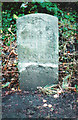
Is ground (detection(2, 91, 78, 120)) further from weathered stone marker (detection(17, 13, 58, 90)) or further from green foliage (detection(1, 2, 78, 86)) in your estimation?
green foliage (detection(1, 2, 78, 86))

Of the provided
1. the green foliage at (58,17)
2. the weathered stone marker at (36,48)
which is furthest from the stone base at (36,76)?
the green foliage at (58,17)

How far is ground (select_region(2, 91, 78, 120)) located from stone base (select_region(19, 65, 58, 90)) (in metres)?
0.16

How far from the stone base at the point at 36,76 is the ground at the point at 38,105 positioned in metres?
0.16

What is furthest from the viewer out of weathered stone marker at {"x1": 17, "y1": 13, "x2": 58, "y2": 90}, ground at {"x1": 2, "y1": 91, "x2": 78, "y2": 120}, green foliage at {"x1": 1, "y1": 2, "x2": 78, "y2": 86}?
green foliage at {"x1": 1, "y1": 2, "x2": 78, "y2": 86}

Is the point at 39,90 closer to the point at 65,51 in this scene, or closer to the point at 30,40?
the point at 30,40

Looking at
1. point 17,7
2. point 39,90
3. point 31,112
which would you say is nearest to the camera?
point 31,112

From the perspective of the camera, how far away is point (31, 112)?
172 cm

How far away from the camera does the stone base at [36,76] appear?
2.41 meters

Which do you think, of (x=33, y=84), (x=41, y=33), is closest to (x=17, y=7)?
(x=41, y=33)

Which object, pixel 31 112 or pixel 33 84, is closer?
pixel 31 112

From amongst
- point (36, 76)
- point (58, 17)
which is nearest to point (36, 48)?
point (36, 76)

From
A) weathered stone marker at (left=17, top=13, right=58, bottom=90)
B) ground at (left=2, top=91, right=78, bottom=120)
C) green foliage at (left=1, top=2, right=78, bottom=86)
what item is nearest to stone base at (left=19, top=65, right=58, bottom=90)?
weathered stone marker at (left=17, top=13, right=58, bottom=90)

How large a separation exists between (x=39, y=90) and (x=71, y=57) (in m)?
1.42

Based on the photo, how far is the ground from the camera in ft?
5.50
